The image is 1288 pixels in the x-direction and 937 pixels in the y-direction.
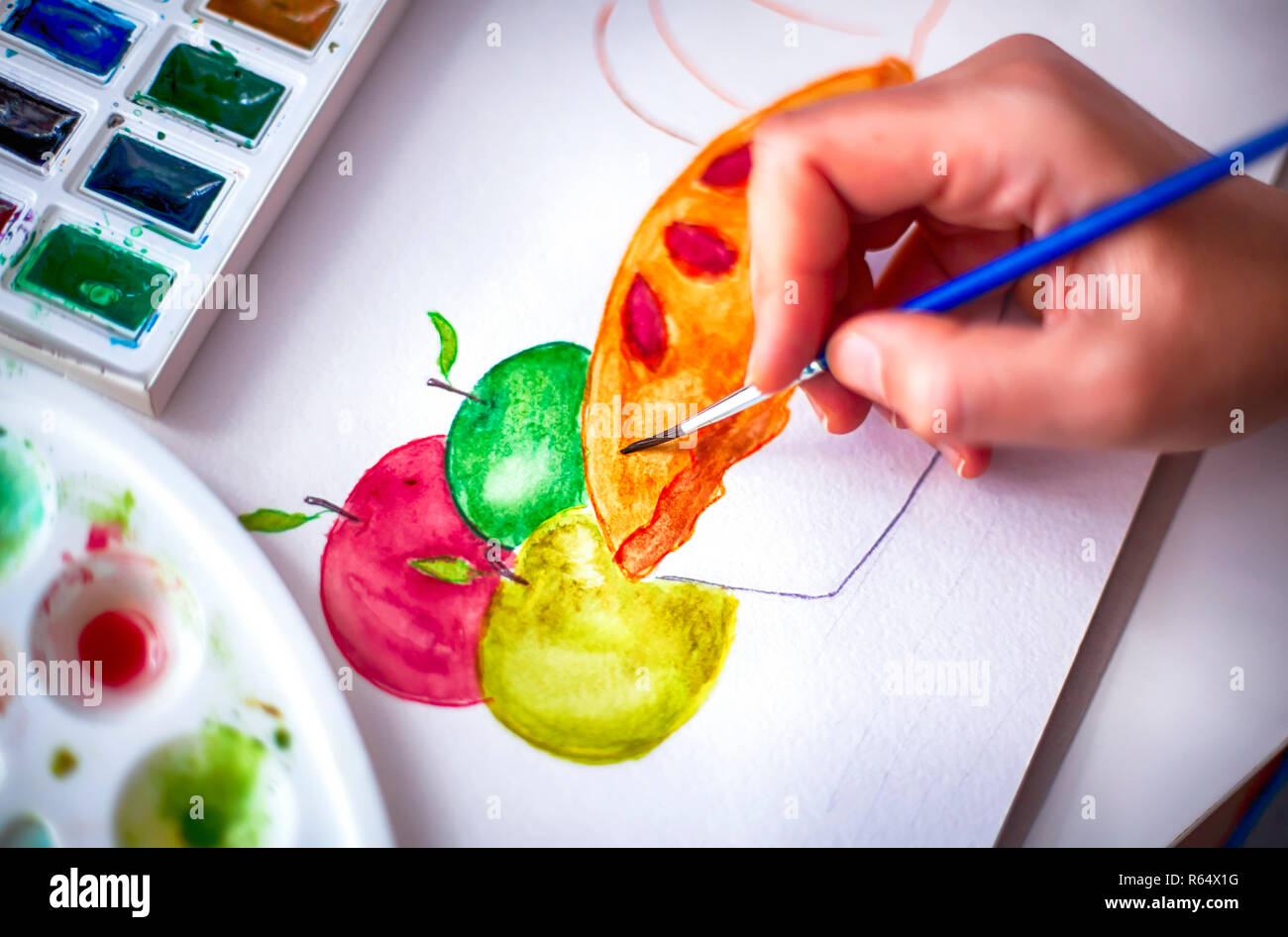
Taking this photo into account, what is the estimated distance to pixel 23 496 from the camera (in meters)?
0.77

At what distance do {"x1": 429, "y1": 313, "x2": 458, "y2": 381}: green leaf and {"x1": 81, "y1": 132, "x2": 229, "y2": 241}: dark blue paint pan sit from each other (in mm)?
201

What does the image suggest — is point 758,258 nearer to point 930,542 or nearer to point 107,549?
point 930,542

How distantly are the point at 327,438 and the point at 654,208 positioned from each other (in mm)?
346

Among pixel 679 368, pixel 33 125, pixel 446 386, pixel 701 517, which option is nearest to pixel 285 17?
pixel 33 125

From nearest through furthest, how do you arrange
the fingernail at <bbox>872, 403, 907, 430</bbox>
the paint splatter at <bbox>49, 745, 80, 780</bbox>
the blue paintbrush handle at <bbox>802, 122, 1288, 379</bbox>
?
the blue paintbrush handle at <bbox>802, 122, 1288, 379</bbox> → the paint splatter at <bbox>49, 745, 80, 780</bbox> → the fingernail at <bbox>872, 403, 907, 430</bbox>

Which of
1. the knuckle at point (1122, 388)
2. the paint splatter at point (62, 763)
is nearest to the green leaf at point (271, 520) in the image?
the paint splatter at point (62, 763)

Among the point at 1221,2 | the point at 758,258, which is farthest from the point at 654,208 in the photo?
the point at 1221,2

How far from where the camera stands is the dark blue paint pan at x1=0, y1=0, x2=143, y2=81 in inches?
32.1

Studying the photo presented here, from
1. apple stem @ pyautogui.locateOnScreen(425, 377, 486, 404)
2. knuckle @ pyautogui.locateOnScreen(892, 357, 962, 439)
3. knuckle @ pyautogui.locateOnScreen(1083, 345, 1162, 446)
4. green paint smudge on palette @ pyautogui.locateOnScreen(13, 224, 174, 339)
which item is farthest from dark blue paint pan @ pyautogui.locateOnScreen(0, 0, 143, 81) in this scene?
knuckle @ pyautogui.locateOnScreen(1083, 345, 1162, 446)

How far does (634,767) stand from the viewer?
2.47 feet

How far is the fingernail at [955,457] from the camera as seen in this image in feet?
2.60

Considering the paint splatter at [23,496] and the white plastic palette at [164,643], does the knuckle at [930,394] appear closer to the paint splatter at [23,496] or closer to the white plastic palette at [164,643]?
the white plastic palette at [164,643]

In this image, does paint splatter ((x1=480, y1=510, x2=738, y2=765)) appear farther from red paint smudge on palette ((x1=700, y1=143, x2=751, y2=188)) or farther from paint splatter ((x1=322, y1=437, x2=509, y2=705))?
red paint smudge on palette ((x1=700, y1=143, x2=751, y2=188))

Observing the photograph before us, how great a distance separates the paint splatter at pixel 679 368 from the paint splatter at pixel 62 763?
0.44 meters
